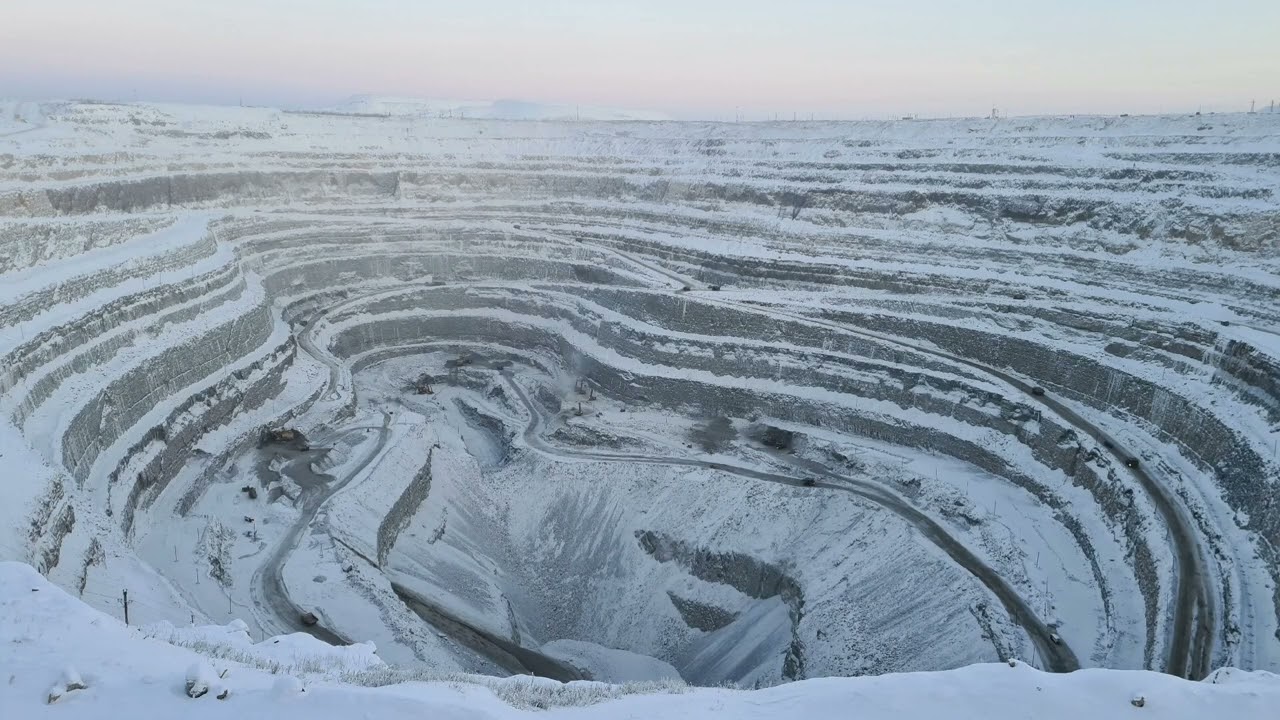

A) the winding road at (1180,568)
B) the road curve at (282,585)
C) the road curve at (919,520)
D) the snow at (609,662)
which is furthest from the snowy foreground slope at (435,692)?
the snow at (609,662)

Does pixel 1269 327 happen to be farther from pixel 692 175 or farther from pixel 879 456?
pixel 692 175

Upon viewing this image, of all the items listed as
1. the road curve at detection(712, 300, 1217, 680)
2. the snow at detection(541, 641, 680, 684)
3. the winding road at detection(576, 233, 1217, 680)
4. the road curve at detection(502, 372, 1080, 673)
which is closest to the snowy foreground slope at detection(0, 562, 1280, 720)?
the road curve at detection(712, 300, 1217, 680)

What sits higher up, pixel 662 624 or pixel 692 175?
pixel 692 175

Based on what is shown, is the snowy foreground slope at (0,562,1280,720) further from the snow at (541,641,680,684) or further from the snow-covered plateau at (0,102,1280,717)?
the snow at (541,641,680,684)

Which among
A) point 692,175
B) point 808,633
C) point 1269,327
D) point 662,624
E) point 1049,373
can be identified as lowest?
point 662,624

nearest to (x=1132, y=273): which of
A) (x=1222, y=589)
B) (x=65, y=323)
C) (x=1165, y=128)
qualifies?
(x=1165, y=128)
